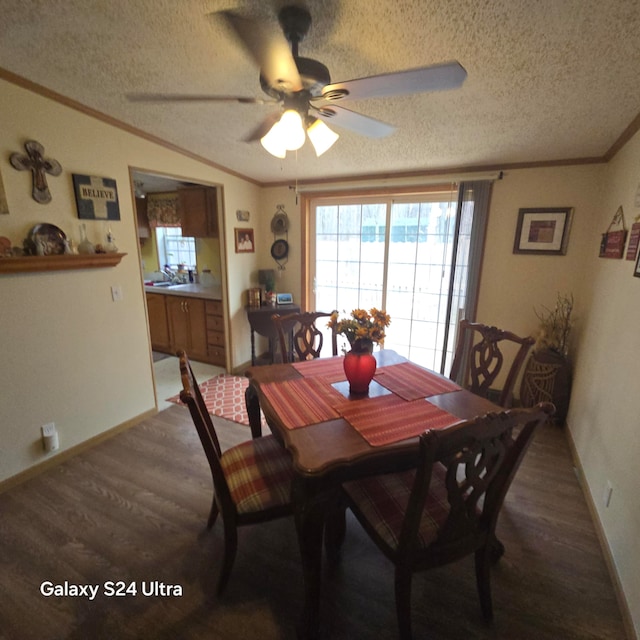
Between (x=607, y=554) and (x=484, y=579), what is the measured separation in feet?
2.60

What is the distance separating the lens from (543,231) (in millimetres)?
2795

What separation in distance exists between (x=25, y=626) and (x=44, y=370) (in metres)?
1.37

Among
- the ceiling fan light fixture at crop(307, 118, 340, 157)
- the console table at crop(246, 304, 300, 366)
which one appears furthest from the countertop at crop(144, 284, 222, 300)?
the ceiling fan light fixture at crop(307, 118, 340, 157)

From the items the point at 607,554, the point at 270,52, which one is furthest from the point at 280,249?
the point at 607,554

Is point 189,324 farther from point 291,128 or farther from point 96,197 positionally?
point 291,128

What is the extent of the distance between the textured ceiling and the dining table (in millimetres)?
1595

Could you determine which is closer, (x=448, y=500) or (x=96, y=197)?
(x=448, y=500)

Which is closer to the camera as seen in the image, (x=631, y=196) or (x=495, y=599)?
(x=495, y=599)

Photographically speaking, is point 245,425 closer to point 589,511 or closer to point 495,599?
point 495,599

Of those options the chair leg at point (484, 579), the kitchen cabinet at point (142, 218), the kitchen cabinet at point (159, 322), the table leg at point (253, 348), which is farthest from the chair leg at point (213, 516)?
the kitchen cabinet at point (142, 218)

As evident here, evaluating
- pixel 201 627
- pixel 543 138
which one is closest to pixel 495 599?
pixel 201 627

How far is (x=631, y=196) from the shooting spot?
6.40ft

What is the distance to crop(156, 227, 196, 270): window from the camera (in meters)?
4.94

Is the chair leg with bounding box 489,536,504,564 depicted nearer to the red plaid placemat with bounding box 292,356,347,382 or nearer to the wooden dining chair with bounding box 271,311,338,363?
the red plaid placemat with bounding box 292,356,347,382
